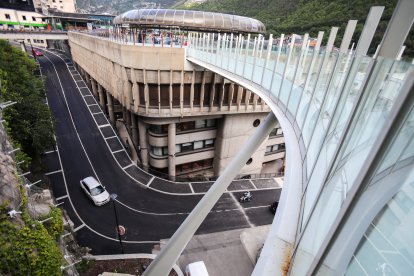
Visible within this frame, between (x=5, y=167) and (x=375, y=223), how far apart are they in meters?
11.8

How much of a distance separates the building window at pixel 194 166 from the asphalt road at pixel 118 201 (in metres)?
4.03

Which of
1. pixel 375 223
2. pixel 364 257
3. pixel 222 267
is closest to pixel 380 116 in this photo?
pixel 375 223

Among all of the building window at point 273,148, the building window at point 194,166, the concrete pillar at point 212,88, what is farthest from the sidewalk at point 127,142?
the building window at point 273,148

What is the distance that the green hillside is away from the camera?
727 inches

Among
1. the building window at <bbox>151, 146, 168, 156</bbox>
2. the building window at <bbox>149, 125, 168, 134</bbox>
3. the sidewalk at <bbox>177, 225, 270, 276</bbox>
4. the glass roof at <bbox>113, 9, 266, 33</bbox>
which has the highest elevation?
the glass roof at <bbox>113, 9, 266, 33</bbox>

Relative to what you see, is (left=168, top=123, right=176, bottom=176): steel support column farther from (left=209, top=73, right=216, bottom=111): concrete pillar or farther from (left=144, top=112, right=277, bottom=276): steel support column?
(left=144, top=112, right=277, bottom=276): steel support column

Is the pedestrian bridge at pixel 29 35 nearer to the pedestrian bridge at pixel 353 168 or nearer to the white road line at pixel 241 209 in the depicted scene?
the white road line at pixel 241 209

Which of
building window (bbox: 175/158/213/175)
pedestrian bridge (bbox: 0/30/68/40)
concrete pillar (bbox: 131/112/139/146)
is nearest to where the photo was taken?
concrete pillar (bbox: 131/112/139/146)

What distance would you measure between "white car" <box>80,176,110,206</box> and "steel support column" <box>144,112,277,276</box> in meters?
15.0

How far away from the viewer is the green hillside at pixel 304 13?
18.5 meters

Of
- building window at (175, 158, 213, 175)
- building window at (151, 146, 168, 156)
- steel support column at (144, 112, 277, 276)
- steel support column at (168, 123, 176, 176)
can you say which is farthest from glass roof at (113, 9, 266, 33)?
steel support column at (144, 112, 277, 276)

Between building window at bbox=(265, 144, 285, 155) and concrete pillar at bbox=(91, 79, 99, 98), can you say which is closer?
building window at bbox=(265, 144, 285, 155)

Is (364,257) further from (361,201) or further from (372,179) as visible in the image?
(372,179)

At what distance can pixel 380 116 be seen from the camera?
84.5 inches
